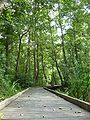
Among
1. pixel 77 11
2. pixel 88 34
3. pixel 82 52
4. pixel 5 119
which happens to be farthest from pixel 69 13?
pixel 5 119

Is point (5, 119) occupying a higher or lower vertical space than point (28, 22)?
lower

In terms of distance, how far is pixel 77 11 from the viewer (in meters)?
25.9

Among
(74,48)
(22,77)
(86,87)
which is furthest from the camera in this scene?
(74,48)

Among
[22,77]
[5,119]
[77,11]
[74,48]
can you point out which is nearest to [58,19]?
[77,11]

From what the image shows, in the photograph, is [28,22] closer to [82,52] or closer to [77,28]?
[77,28]

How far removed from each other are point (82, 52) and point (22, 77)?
8.03 m

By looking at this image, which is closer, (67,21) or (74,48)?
(67,21)

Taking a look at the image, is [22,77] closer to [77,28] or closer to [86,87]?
[77,28]

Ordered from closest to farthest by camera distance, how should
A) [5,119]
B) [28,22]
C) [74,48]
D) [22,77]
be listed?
[5,119]
[28,22]
[22,77]
[74,48]

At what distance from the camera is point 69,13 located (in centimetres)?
2692

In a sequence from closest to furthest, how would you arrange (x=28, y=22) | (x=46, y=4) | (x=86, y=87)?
(x=46, y=4), (x=86, y=87), (x=28, y=22)

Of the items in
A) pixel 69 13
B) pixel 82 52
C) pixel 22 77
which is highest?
pixel 69 13

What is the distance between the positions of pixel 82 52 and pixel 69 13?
593 centimetres

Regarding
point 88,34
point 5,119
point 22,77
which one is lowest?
point 5,119
